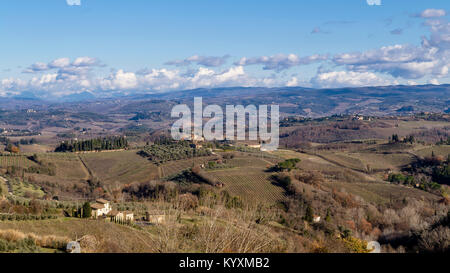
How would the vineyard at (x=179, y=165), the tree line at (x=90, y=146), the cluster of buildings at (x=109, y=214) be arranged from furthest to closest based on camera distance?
the tree line at (x=90, y=146) → the vineyard at (x=179, y=165) → the cluster of buildings at (x=109, y=214)

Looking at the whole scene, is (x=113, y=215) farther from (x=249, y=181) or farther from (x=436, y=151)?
(x=436, y=151)

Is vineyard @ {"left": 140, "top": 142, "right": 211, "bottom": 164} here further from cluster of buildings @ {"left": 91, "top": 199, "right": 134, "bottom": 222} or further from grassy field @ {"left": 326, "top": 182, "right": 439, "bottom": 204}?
cluster of buildings @ {"left": 91, "top": 199, "right": 134, "bottom": 222}

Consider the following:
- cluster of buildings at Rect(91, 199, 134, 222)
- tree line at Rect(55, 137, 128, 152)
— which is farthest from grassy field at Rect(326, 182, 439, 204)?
tree line at Rect(55, 137, 128, 152)

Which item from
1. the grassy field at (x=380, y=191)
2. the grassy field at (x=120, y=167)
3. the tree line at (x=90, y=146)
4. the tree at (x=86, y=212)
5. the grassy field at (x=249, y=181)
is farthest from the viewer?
the tree line at (x=90, y=146)

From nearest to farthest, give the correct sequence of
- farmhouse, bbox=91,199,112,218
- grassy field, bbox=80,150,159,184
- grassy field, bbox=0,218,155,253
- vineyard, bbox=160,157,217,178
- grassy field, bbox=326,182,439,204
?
grassy field, bbox=0,218,155,253 → farmhouse, bbox=91,199,112,218 → grassy field, bbox=326,182,439,204 → grassy field, bbox=80,150,159,184 → vineyard, bbox=160,157,217,178

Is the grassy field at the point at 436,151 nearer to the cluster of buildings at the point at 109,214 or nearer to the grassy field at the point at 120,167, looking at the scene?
the grassy field at the point at 120,167

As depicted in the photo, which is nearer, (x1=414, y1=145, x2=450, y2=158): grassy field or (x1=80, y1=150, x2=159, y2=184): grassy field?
(x1=80, y1=150, x2=159, y2=184): grassy field

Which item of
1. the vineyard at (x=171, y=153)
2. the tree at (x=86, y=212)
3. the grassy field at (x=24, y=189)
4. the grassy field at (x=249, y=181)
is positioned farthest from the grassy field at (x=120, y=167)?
the tree at (x=86, y=212)

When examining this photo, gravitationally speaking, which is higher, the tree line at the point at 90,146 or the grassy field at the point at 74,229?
the grassy field at the point at 74,229

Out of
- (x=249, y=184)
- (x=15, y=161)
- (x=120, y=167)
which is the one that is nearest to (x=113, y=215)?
(x=249, y=184)

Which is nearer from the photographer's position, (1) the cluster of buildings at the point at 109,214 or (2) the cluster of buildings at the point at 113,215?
(2) the cluster of buildings at the point at 113,215
